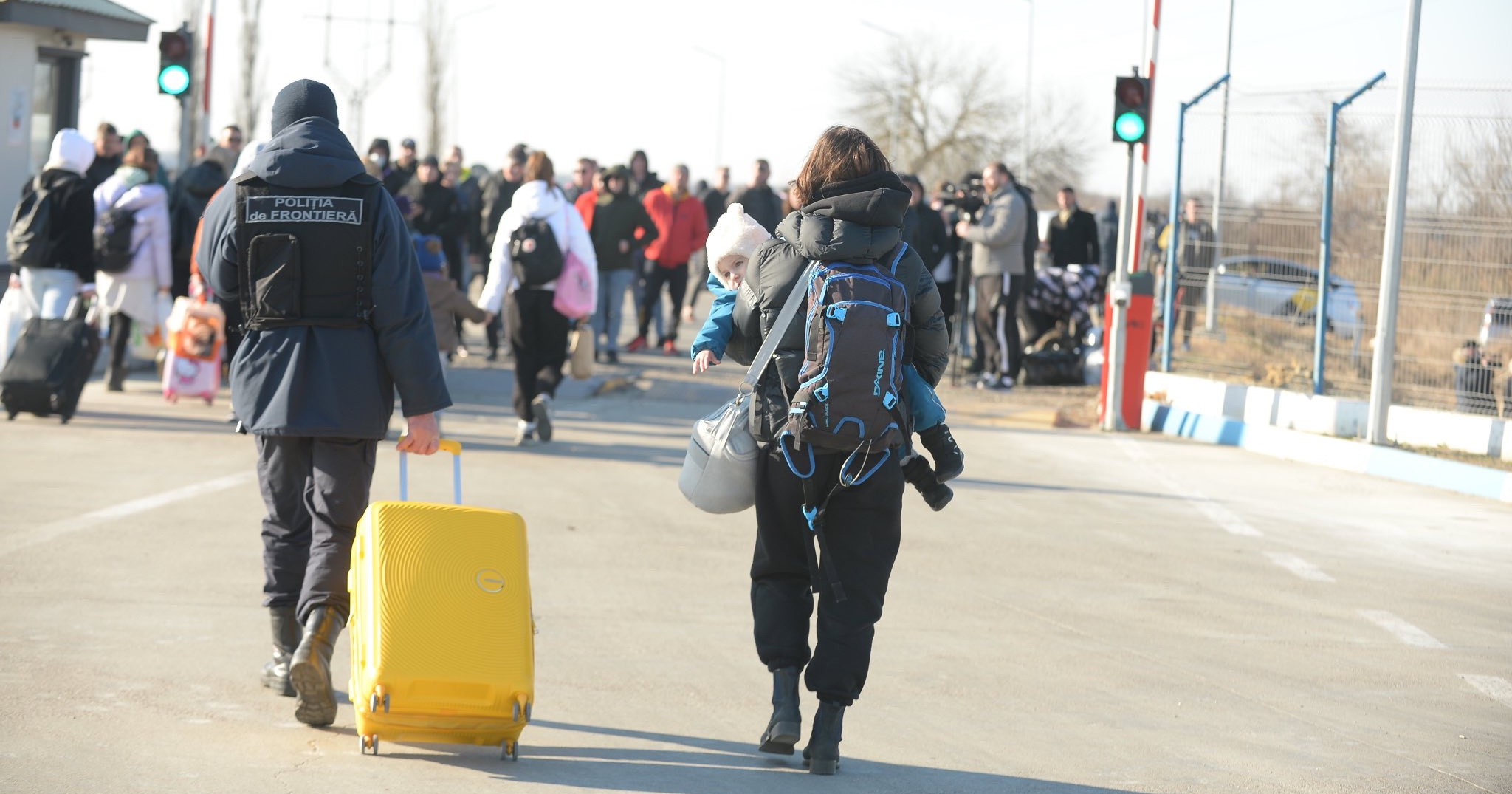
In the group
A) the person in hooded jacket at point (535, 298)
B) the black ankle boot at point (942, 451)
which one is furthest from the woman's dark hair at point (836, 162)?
the person in hooded jacket at point (535, 298)

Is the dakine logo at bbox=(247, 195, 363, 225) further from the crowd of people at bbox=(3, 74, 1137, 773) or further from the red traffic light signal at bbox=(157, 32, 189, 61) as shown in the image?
the red traffic light signal at bbox=(157, 32, 189, 61)

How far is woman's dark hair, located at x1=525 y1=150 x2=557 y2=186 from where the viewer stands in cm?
1127

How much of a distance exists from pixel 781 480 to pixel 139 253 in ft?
31.1

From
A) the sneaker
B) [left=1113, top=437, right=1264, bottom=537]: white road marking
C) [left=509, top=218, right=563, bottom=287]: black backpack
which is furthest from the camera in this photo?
the sneaker

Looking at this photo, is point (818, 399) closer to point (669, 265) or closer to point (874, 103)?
point (669, 265)

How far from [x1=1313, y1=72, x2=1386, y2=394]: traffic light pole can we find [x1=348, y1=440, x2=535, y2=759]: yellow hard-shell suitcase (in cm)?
1087

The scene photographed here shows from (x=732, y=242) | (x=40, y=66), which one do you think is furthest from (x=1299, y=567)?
(x=40, y=66)

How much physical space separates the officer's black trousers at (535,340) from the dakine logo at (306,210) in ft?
20.7

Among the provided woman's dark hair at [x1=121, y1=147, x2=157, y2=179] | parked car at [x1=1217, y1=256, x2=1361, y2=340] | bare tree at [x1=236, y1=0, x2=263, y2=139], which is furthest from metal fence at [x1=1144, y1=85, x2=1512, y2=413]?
bare tree at [x1=236, y1=0, x2=263, y2=139]

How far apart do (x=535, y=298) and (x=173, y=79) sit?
5.96 m

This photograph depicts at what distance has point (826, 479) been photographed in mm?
4984

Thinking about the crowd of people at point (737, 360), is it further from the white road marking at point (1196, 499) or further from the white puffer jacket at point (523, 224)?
the white puffer jacket at point (523, 224)

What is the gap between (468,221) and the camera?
17984mm

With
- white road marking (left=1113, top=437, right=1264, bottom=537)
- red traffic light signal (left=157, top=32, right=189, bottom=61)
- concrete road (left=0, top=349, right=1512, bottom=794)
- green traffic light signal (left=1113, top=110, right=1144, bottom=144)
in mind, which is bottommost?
concrete road (left=0, top=349, right=1512, bottom=794)
